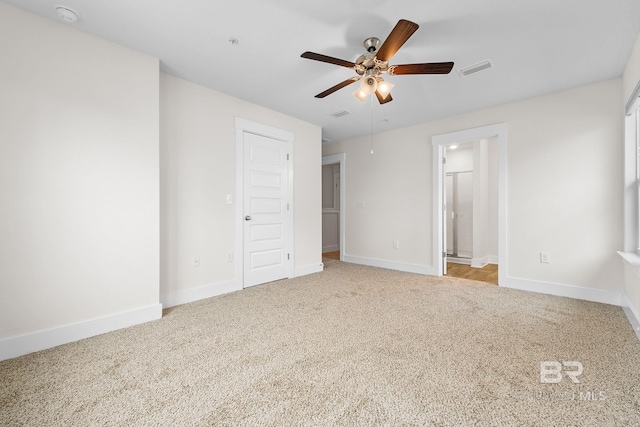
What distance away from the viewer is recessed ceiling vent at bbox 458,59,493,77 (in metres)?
2.63

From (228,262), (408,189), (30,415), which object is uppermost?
(408,189)

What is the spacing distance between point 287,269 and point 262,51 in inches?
111

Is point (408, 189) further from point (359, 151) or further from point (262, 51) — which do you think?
point (262, 51)

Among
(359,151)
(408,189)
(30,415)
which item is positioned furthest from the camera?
(359,151)

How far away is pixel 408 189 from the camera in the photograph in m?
4.59

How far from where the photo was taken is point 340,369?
Answer: 5.60 feet

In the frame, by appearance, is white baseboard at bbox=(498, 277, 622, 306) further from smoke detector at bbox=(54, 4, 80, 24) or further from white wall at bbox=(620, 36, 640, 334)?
smoke detector at bbox=(54, 4, 80, 24)

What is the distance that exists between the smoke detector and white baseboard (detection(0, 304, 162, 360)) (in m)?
2.31

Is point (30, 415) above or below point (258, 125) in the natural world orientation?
below

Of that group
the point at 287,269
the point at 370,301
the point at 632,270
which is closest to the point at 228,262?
the point at 287,269

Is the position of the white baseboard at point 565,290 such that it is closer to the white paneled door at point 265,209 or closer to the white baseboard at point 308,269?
the white baseboard at point 308,269

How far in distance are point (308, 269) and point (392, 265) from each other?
1.49m

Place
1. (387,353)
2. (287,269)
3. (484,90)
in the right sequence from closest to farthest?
(387,353) → (484,90) → (287,269)

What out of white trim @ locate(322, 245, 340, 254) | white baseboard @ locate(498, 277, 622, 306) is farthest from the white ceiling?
white trim @ locate(322, 245, 340, 254)
